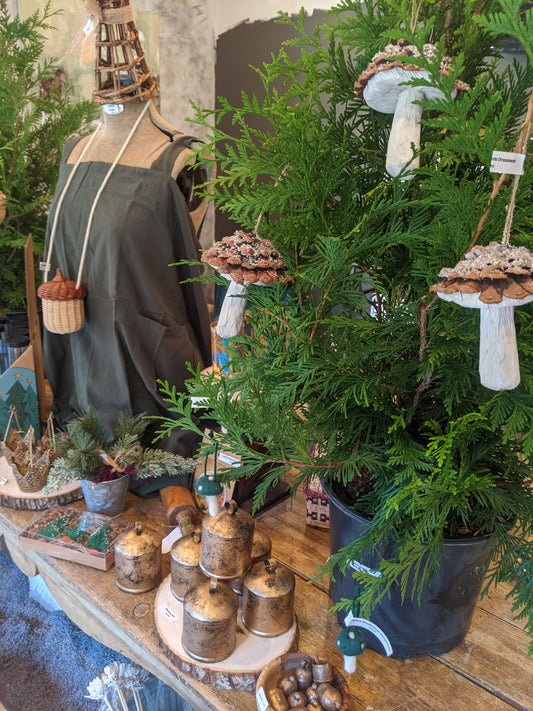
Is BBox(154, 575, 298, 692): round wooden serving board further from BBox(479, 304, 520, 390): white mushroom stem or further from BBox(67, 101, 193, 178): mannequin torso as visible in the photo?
BBox(67, 101, 193, 178): mannequin torso

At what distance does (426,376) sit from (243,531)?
1.34 ft

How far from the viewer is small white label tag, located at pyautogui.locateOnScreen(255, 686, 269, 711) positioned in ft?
2.47

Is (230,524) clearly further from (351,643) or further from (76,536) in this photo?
(76,536)

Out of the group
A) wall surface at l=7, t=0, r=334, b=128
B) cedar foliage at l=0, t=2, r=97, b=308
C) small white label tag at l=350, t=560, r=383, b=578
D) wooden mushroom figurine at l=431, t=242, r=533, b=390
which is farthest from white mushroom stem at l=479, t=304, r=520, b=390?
wall surface at l=7, t=0, r=334, b=128

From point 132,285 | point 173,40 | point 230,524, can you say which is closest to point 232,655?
point 230,524

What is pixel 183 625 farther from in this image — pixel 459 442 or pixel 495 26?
pixel 495 26

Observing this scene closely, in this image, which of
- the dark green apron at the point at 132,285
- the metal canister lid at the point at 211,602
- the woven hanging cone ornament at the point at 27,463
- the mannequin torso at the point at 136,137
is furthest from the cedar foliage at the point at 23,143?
the metal canister lid at the point at 211,602

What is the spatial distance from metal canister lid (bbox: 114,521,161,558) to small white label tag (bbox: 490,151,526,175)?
85 centimetres

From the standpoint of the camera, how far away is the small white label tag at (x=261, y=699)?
75cm

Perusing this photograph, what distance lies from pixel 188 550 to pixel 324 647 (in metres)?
0.28

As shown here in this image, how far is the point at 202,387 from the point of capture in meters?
0.88

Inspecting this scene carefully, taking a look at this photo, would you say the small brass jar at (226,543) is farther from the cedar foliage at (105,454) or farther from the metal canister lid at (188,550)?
the cedar foliage at (105,454)

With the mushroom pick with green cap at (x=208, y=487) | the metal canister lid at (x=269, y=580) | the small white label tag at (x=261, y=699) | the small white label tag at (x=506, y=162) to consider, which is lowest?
the small white label tag at (x=261, y=699)

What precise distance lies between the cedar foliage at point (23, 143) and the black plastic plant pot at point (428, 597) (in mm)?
1223
